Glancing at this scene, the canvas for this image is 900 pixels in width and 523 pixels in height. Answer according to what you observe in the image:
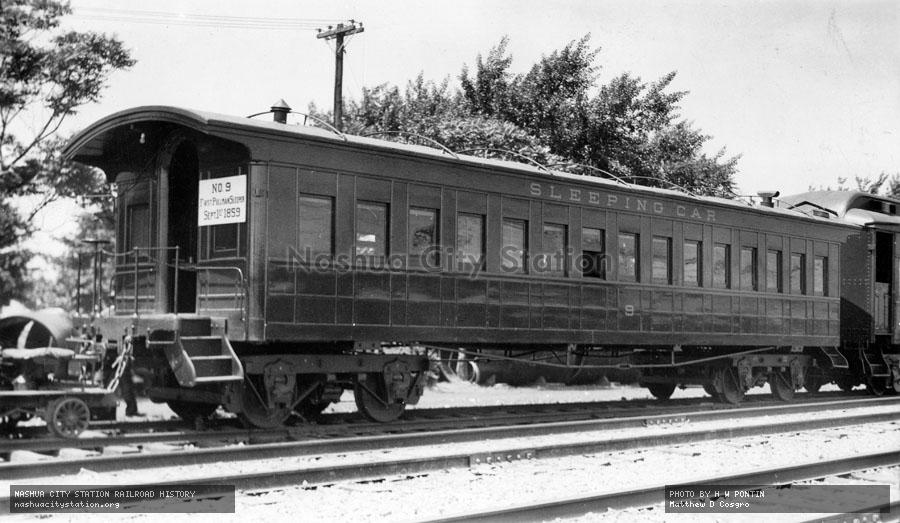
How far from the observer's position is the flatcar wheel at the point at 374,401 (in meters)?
11.6

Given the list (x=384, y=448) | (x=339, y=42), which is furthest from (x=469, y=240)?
(x=339, y=42)

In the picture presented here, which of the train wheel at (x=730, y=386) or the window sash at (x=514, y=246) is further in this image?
the train wheel at (x=730, y=386)

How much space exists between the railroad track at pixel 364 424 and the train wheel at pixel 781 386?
3.32ft

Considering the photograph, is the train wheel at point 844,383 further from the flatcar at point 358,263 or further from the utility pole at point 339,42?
the utility pole at point 339,42

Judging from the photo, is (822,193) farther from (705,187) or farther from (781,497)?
(781,497)

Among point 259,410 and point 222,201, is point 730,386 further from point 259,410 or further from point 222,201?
point 222,201

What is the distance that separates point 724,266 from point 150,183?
9.95m

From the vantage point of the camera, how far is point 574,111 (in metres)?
25.9

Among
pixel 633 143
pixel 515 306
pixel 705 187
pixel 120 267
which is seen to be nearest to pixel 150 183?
pixel 120 267

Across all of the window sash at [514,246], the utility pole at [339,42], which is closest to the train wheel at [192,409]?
the window sash at [514,246]

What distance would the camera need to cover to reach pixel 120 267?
11.8 meters
